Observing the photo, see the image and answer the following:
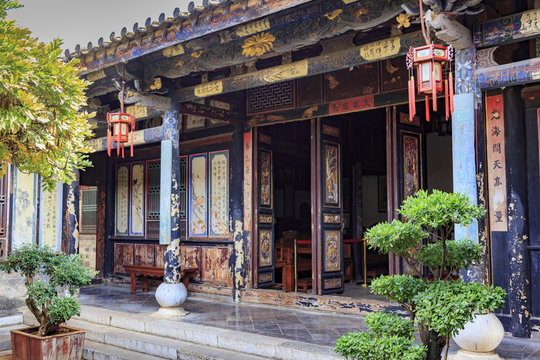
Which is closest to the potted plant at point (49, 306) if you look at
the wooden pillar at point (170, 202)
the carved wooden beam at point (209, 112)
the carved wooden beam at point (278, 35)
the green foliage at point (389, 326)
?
the wooden pillar at point (170, 202)

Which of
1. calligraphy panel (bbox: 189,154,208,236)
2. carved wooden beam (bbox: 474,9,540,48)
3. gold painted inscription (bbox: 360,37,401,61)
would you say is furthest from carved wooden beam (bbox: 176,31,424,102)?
calligraphy panel (bbox: 189,154,208,236)

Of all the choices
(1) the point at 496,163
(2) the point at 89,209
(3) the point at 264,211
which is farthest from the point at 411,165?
(2) the point at 89,209

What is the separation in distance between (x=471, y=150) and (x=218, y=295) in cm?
474

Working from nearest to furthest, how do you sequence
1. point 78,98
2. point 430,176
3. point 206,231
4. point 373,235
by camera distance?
point 373,235
point 78,98
point 206,231
point 430,176

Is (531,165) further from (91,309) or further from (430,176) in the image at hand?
(91,309)

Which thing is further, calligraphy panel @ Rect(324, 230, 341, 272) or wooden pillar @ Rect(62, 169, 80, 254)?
wooden pillar @ Rect(62, 169, 80, 254)

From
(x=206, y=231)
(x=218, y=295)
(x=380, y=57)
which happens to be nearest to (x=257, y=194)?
(x=206, y=231)

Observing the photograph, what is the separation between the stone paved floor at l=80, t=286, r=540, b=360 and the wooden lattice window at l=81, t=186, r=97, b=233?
7.52 feet

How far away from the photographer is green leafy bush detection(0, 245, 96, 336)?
465 cm

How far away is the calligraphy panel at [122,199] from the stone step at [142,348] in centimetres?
353

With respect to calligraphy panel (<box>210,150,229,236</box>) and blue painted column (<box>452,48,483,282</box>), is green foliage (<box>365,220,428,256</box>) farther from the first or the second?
calligraphy panel (<box>210,150,229,236</box>)

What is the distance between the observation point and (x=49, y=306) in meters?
4.73

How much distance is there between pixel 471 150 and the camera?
3.93m

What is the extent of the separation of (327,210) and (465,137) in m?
3.08
